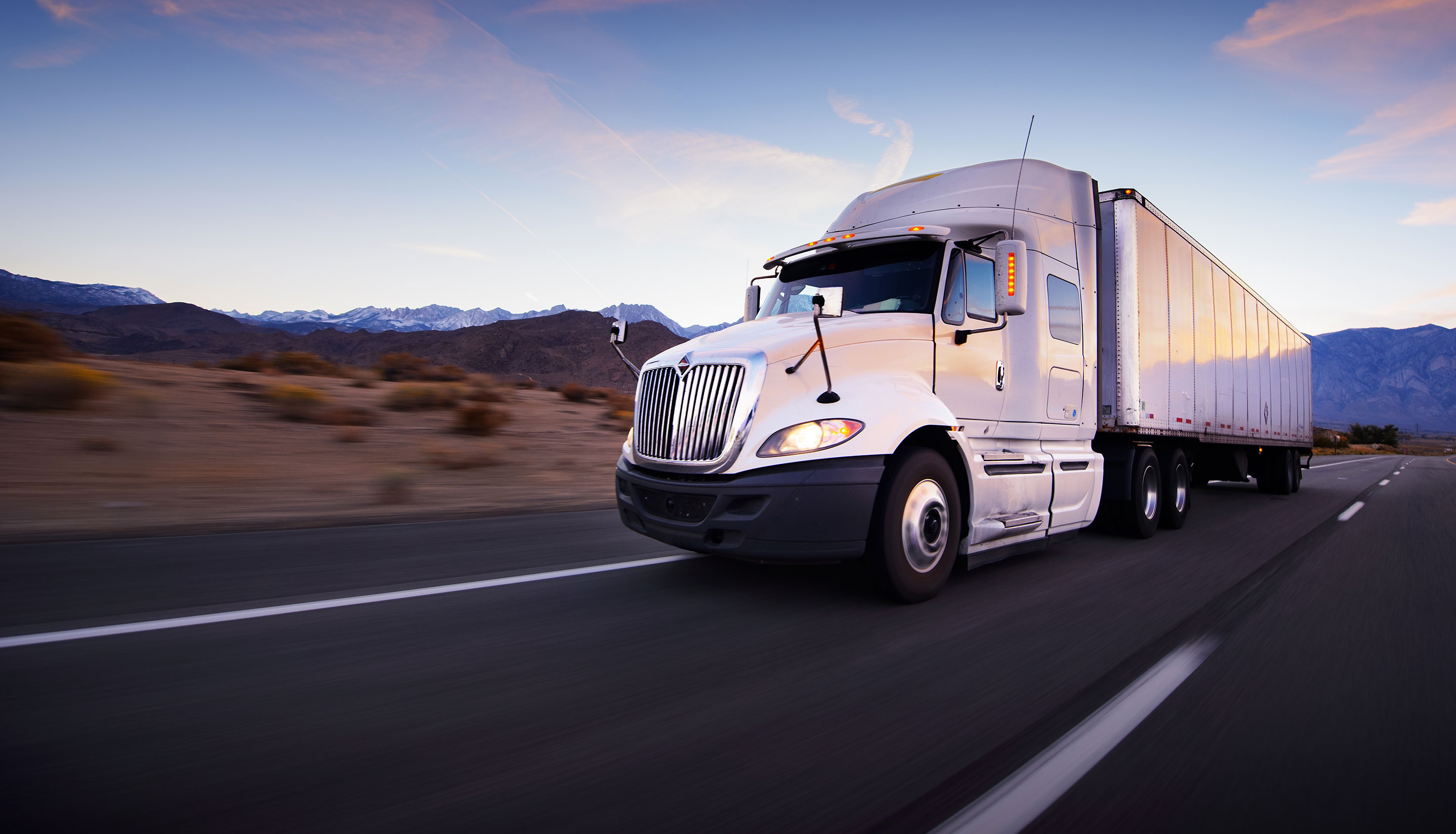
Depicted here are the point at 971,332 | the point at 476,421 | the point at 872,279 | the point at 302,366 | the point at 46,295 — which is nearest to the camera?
the point at 971,332

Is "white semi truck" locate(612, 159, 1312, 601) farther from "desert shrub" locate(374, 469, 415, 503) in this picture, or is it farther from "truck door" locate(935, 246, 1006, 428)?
"desert shrub" locate(374, 469, 415, 503)

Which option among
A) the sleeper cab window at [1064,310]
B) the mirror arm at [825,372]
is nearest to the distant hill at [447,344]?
the sleeper cab window at [1064,310]

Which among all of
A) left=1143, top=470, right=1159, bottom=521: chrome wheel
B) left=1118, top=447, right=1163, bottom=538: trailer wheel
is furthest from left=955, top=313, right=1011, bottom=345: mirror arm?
left=1143, top=470, right=1159, bottom=521: chrome wheel

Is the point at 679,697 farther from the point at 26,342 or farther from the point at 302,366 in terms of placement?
the point at 302,366

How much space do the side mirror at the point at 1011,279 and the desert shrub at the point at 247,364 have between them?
61.4ft

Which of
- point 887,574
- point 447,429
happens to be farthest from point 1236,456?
point 447,429

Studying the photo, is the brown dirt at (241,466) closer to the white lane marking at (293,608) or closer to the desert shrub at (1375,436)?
the white lane marking at (293,608)

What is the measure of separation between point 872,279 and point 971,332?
33.1 inches

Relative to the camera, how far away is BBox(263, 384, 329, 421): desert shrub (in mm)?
12578

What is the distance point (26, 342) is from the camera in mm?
11625

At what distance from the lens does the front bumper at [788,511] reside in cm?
416

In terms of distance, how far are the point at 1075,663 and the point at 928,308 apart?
2487 millimetres

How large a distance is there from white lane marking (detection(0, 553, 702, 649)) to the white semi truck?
632 mm

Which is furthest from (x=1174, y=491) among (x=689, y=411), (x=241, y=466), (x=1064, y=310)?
(x=241, y=466)
